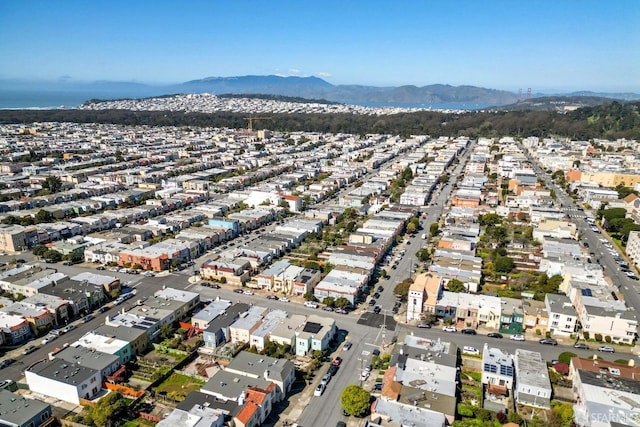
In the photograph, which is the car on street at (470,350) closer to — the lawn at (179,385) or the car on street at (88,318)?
the lawn at (179,385)

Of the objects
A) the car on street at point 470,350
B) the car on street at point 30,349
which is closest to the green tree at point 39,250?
the car on street at point 30,349

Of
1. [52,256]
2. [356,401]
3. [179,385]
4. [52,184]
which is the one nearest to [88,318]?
[179,385]

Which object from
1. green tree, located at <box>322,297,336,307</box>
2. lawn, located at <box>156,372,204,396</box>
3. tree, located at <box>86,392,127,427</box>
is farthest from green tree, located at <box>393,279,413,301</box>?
tree, located at <box>86,392,127,427</box>

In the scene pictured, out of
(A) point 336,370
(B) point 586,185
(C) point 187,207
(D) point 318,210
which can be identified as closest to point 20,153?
(C) point 187,207

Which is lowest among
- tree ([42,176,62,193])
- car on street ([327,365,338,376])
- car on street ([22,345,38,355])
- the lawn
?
car on street ([327,365,338,376])

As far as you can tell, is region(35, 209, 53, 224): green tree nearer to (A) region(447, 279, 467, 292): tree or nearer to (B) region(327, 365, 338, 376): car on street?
(B) region(327, 365, 338, 376): car on street

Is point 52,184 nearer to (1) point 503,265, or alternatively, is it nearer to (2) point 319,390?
(2) point 319,390
